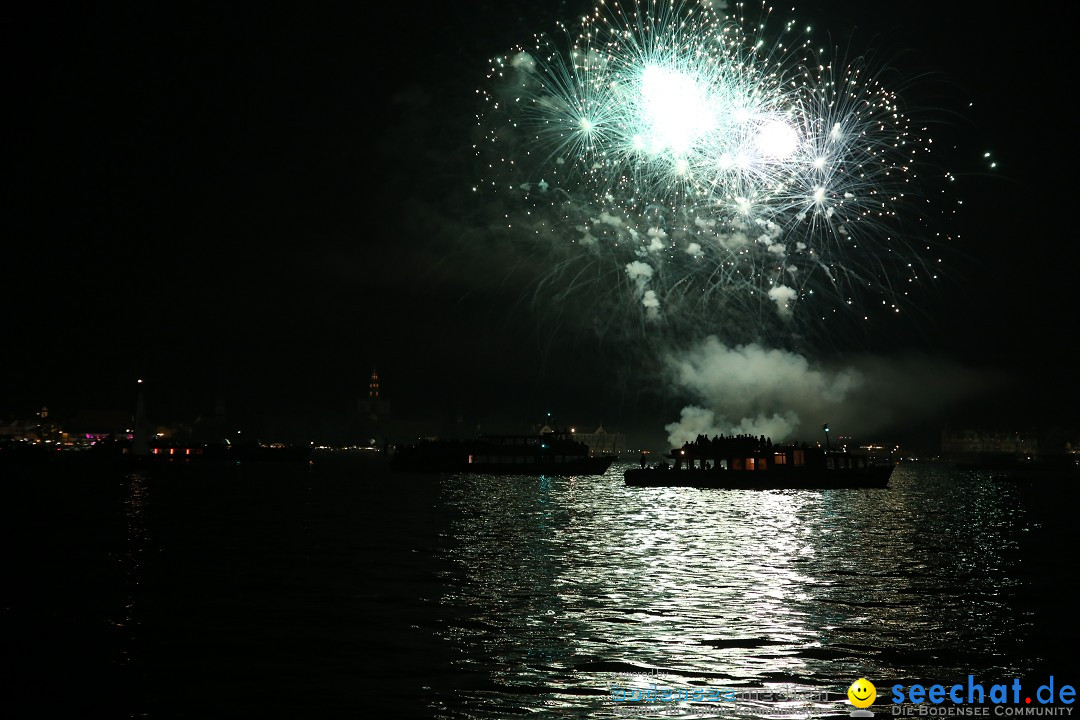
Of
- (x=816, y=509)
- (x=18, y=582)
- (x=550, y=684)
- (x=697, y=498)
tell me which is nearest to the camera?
(x=550, y=684)

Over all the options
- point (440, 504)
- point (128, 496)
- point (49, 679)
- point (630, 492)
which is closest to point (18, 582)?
point (49, 679)

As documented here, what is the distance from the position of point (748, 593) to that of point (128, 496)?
209 feet

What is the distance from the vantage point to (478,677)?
17750 millimetres

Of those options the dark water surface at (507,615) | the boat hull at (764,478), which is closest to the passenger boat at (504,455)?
the boat hull at (764,478)

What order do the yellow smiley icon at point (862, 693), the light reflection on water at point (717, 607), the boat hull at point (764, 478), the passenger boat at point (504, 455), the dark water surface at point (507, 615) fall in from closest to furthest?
the yellow smiley icon at point (862, 693), the dark water surface at point (507, 615), the light reflection on water at point (717, 607), the boat hull at point (764, 478), the passenger boat at point (504, 455)

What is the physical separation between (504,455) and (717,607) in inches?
4639

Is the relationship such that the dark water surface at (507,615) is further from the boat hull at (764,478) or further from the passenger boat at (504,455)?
the passenger boat at (504,455)

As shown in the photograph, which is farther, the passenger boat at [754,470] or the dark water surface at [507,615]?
the passenger boat at [754,470]

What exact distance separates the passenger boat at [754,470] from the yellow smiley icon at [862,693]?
270 feet

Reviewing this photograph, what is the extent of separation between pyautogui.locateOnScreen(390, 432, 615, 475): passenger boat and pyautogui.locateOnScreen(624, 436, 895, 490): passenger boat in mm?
35633

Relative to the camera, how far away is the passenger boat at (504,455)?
139 m

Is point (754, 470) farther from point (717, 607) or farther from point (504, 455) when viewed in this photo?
point (717, 607)

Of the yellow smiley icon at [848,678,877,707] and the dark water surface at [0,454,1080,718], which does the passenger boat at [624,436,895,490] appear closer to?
the dark water surface at [0,454,1080,718]

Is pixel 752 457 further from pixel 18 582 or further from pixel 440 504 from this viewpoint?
pixel 18 582
